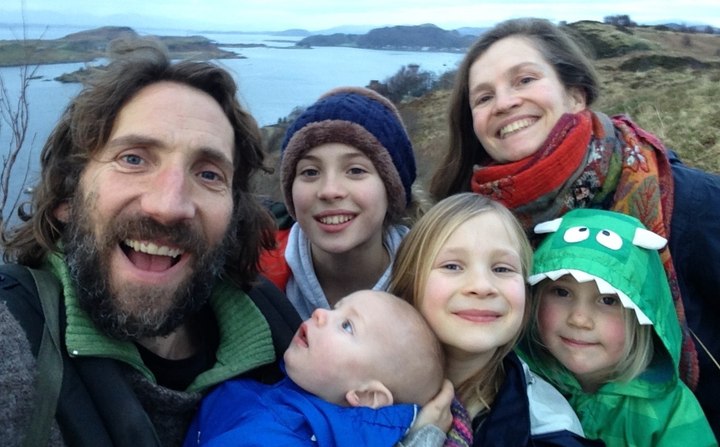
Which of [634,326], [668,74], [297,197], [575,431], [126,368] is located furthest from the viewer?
[668,74]

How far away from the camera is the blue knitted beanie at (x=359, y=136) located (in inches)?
130

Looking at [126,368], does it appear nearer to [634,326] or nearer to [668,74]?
→ [634,326]

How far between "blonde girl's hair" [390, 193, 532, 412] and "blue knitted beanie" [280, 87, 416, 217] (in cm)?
69

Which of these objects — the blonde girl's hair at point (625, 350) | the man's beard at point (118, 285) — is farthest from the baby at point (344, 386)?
the blonde girl's hair at point (625, 350)

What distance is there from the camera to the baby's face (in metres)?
2.26

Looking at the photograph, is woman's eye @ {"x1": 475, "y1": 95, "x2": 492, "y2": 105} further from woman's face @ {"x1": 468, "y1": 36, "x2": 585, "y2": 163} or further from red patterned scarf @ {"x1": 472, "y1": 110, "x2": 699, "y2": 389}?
red patterned scarf @ {"x1": 472, "y1": 110, "x2": 699, "y2": 389}

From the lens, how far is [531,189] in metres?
2.95

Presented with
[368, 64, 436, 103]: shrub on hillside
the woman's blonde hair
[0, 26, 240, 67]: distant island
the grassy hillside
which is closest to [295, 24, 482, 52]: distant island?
[368, 64, 436, 103]: shrub on hillside

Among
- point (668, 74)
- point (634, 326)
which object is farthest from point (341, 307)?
point (668, 74)

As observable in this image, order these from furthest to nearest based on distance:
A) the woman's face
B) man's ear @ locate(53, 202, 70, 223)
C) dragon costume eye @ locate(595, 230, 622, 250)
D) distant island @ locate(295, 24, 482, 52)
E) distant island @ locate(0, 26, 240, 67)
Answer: distant island @ locate(295, 24, 482, 52), distant island @ locate(0, 26, 240, 67), the woman's face, dragon costume eye @ locate(595, 230, 622, 250), man's ear @ locate(53, 202, 70, 223)

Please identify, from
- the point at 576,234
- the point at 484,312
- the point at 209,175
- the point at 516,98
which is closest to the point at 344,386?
the point at 484,312

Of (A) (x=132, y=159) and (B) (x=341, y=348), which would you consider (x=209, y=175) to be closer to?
(A) (x=132, y=159)

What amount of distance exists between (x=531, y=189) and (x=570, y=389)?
1.02 meters

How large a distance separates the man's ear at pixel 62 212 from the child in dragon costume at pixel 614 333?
2.12 m
